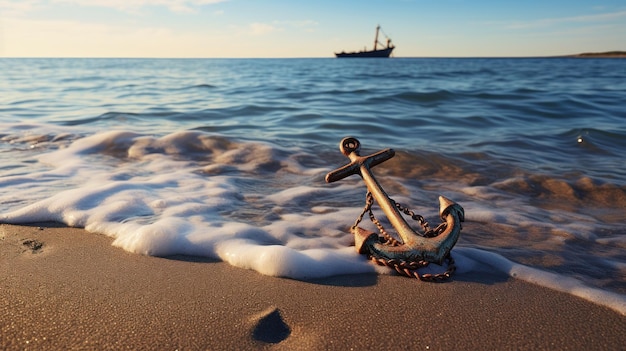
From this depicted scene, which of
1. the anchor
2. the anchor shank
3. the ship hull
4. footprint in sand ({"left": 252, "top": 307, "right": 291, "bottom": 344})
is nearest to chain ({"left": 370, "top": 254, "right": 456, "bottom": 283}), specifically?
the anchor

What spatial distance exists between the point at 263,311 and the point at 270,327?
10cm

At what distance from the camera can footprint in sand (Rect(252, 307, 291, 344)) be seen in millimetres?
1611

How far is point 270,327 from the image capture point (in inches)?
66.3

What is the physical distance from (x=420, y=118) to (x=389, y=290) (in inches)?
→ 270

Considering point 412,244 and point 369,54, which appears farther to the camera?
point 369,54

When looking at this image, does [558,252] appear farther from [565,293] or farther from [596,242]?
[565,293]

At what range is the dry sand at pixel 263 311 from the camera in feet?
5.14

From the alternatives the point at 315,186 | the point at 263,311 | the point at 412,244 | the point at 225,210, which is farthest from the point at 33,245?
the point at 315,186

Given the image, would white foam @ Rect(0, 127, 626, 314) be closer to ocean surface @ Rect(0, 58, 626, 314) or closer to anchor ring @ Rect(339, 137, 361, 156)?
ocean surface @ Rect(0, 58, 626, 314)

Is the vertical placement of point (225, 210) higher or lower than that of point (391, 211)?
lower

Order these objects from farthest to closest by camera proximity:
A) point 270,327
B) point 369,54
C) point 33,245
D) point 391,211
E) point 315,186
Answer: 1. point 369,54
2. point 315,186
3. point 33,245
4. point 391,211
5. point 270,327

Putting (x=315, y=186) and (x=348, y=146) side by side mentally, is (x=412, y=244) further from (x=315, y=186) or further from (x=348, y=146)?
(x=315, y=186)

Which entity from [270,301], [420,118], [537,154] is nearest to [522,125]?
[420,118]

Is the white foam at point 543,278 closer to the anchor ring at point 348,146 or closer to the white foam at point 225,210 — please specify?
the white foam at point 225,210
